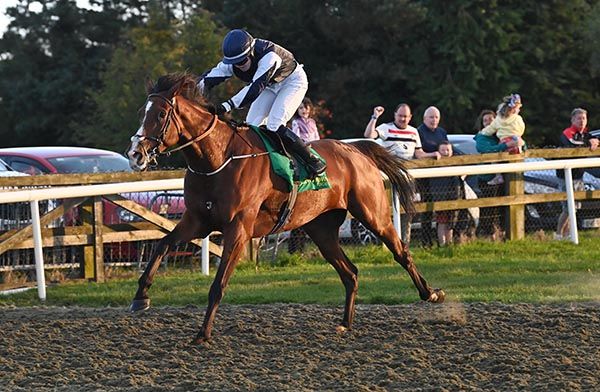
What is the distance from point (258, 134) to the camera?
8.70 metres

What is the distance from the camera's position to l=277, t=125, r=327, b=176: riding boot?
870 centimetres

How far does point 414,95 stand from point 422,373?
3413 centimetres

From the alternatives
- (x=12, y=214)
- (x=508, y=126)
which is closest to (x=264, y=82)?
(x=12, y=214)

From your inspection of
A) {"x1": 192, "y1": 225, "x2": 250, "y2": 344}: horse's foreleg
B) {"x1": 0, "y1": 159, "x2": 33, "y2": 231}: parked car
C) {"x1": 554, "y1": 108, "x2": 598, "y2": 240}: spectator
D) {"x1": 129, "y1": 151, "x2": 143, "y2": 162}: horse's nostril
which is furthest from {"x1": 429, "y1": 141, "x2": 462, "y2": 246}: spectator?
{"x1": 129, "y1": 151, "x2": 143, "y2": 162}: horse's nostril

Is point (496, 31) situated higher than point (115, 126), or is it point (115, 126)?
point (496, 31)

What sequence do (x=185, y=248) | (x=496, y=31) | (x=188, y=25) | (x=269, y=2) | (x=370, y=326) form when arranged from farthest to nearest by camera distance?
(x=269, y=2) → (x=496, y=31) → (x=188, y=25) → (x=185, y=248) → (x=370, y=326)

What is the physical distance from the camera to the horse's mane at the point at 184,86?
8156mm

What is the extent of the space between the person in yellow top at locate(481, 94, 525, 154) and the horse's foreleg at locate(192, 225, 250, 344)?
697 centimetres

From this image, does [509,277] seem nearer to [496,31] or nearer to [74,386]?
[74,386]

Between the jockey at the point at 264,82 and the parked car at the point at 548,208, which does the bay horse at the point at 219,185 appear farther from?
the parked car at the point at 548,208

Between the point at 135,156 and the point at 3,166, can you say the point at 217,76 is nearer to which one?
the point at 135,156

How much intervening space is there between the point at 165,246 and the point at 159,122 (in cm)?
95

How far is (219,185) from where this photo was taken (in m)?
8.15

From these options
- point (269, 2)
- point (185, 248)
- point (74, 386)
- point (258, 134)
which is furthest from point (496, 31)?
point (74, 386)
